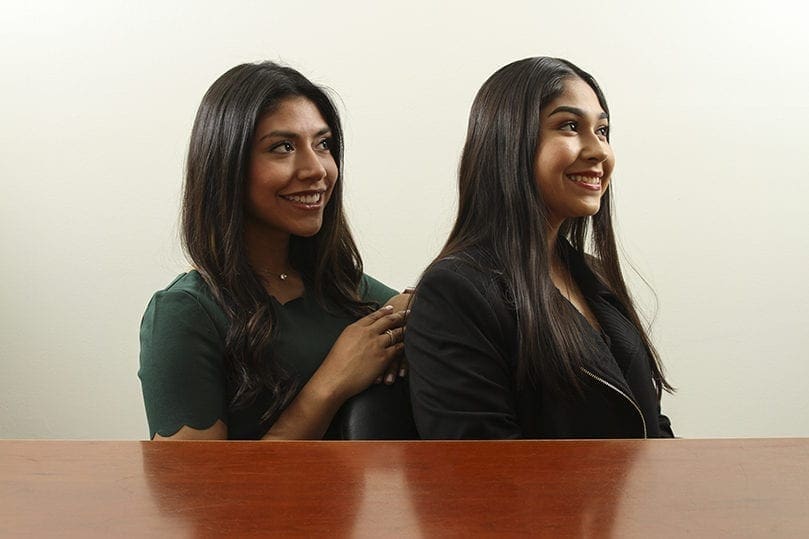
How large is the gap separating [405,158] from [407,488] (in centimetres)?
228

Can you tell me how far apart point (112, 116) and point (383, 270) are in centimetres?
89

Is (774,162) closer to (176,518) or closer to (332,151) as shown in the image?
(332,151)

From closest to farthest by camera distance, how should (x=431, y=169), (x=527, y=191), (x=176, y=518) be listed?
(x=176, y=518) < (x=527, y=191) < (x=431, y=169)

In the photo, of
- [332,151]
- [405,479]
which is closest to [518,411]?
[332,151]

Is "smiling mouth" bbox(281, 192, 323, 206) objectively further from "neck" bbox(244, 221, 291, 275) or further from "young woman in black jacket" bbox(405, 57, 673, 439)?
"young woman in black jacket" bbox(405, 57, 673, 439)

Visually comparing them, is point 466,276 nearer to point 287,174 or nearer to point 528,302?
point 528,302

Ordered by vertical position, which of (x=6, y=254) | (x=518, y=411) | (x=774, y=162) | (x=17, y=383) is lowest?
(x=17, y=383)

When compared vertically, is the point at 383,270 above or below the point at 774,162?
below

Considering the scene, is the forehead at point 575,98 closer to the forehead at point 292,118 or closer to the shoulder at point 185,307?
the forehead at point 292,118

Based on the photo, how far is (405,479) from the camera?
2.40 feet

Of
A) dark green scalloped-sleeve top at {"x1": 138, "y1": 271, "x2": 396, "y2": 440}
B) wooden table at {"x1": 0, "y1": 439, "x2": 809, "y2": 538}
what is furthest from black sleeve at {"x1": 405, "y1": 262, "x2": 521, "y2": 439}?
wooden table at {"x1": 0, "y1": 439, "x2": 809, "y2": 538}

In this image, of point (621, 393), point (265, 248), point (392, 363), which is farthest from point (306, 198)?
point (621, 393)

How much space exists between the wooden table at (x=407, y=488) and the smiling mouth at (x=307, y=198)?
994 millimetres

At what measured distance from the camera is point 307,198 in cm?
182
